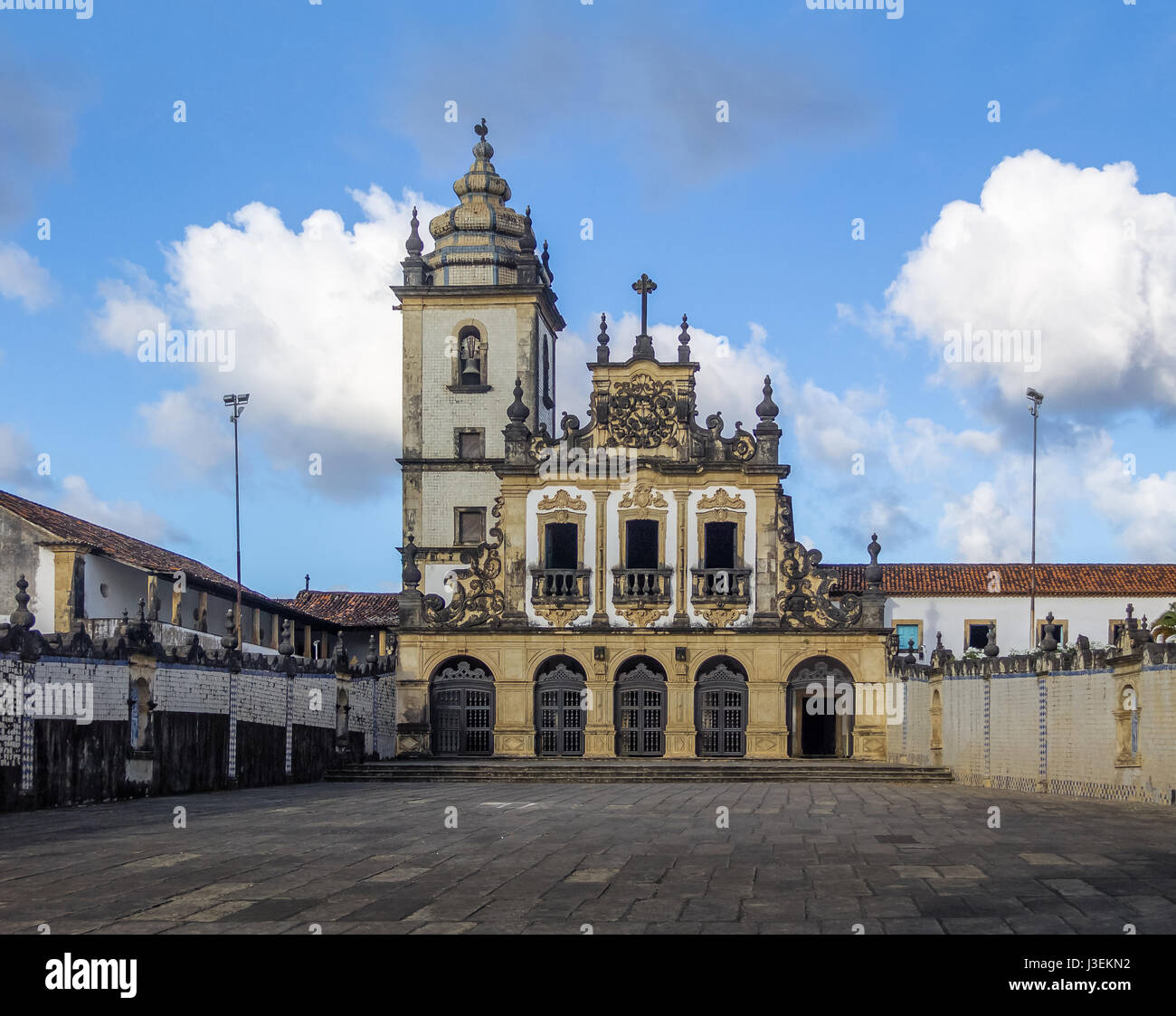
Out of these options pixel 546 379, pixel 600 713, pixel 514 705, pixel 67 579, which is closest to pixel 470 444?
pixel 546 379

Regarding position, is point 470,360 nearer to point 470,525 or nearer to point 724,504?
point 470,525

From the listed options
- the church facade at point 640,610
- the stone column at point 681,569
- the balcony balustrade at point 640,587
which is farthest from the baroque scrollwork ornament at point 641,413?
the balcony balustrade at point 640,587

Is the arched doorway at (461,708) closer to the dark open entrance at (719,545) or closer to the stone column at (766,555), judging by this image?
the dark open entrance at (719,545)

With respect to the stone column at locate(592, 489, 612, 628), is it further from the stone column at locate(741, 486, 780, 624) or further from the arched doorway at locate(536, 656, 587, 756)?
the stone column at locate(741, 486, 780, 624)

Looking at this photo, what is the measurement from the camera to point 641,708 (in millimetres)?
41906

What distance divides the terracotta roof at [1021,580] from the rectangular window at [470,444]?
12.9 meters

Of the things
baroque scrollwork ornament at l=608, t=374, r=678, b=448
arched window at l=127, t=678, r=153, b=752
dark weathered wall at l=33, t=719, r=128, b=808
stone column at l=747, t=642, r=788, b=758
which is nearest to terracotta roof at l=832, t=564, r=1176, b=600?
stone column at l=747, t=642, r=788, b=758

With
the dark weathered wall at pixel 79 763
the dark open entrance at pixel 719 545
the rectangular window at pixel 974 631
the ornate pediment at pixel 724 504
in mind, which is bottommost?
the dark weathered wall at pixel 79 763

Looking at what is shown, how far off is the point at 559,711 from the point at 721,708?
4.41 meters

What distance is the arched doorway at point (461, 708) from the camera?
41844mm

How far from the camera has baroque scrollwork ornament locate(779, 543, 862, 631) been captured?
1646 inches
